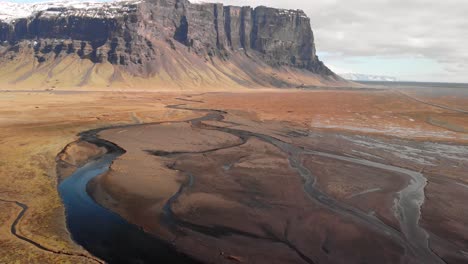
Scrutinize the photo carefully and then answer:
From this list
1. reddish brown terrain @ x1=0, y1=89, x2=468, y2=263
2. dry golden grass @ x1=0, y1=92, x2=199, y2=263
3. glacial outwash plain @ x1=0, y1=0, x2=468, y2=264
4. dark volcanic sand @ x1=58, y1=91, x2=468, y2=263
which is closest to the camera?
dry golden grass @ x1=0, y1=92, x2=199, y2=263

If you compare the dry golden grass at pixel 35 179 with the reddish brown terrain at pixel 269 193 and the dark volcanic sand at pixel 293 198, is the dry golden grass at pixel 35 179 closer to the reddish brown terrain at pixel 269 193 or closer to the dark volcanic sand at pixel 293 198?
the reddish brown terrain at pixel 269 193

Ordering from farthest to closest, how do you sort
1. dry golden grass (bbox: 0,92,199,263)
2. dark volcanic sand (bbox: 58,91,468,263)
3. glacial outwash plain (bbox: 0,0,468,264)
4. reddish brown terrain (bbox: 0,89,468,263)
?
dark volcanic sand (bbox: 58,91,468,263) < reddish brown terrain (bbox: 0,89,468,263) < glacial outwash plain (bbox: 0,0,468,264) < dry golden grass (bbox: 0,92,199,263)

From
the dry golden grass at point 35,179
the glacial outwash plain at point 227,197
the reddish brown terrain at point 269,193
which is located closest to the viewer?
the dry golden grass at point 35,179

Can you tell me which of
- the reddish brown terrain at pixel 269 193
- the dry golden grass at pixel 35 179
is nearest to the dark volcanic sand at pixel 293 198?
the reddish brown terrain at pixel 269 193

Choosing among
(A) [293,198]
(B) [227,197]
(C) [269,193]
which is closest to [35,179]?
(B) [227,197]

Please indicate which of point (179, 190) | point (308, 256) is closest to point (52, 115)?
point (179, 190)

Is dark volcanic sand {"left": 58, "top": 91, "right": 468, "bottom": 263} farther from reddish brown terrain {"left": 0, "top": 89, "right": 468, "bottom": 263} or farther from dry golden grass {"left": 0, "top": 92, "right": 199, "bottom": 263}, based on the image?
dry golden grass {"left": 0, "top": 92, "right": 199, "bottom": 263}

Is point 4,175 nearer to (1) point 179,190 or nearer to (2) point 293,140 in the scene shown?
(1) point 179,190

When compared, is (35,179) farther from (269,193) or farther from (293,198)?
(293,198)

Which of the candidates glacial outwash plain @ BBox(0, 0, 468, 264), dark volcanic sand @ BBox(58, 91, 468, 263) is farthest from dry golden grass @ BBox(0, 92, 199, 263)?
dark volcanic sand @ BBox(58, 91, 468, 263)

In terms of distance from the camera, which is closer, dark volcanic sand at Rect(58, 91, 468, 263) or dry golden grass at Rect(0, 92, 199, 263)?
dry golden grass at Rect(0, 92, 199, 263)

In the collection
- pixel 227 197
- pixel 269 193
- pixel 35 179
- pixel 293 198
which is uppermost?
pixel 293 198
